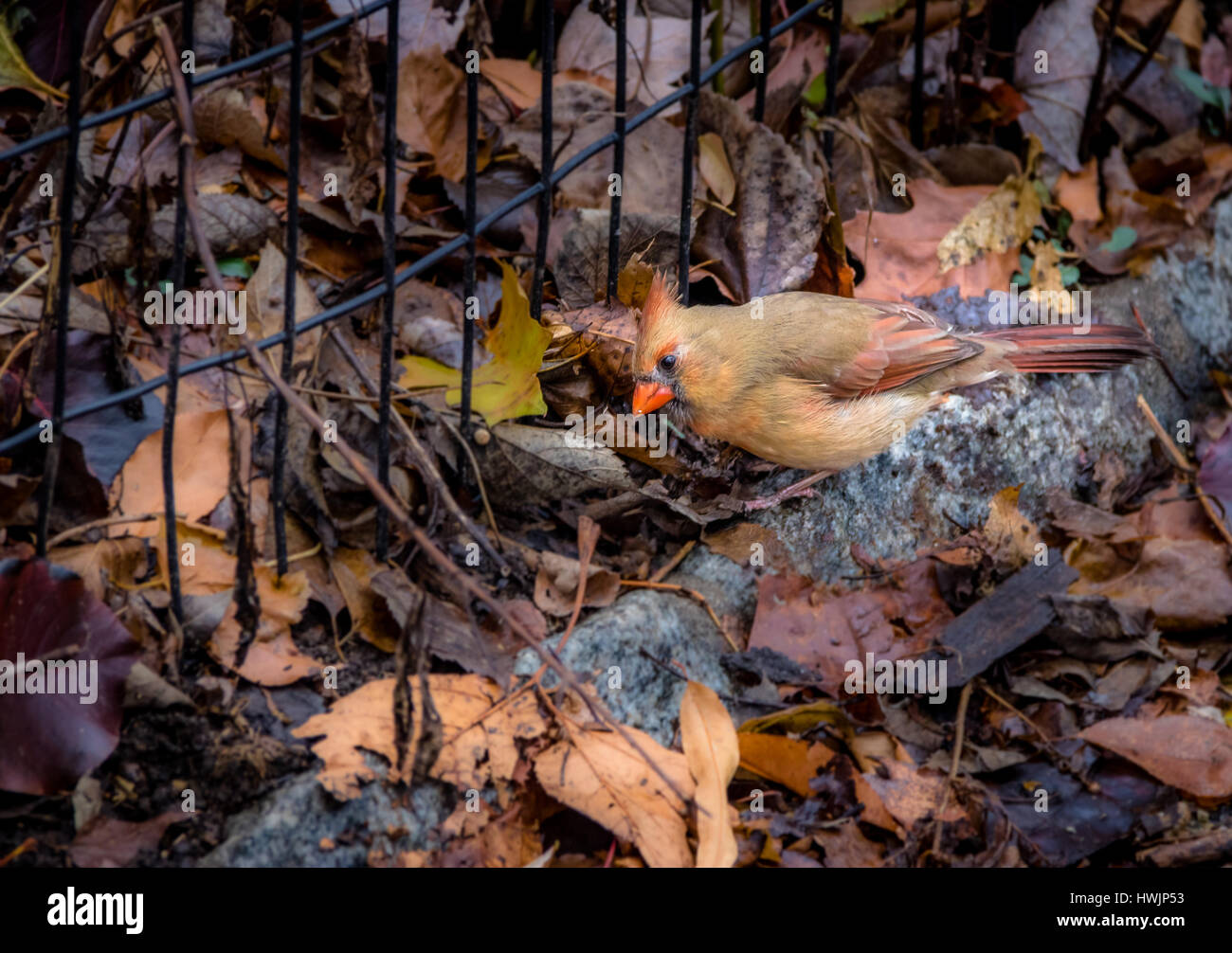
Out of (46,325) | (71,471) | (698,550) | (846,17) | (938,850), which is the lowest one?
(938,850)

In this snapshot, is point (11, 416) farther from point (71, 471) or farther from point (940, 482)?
point (940, 482)

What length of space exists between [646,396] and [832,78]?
4.31 feet

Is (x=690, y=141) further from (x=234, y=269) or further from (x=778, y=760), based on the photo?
(x=778, y=760)

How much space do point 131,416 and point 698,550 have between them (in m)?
1.60

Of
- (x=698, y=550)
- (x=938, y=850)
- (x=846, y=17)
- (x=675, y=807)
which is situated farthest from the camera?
(x=846, y=17)

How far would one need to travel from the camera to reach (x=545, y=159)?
10.0 ft

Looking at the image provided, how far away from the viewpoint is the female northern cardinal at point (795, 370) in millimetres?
3445

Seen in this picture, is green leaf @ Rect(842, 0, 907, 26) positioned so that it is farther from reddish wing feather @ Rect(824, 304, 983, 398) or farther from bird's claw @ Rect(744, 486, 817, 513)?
bird's claw @ Rect(744, 486, 817, 513)

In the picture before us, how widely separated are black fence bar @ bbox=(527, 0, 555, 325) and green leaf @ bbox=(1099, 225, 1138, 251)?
2.54m

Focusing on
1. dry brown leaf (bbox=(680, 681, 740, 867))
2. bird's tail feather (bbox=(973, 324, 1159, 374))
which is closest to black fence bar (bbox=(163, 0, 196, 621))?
dry brown leaf (bbox=(680, 681, 740, 867))

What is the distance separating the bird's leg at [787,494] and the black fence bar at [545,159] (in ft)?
2.96

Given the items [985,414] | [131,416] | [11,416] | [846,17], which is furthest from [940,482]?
[11,416]

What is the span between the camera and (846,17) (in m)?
4.54

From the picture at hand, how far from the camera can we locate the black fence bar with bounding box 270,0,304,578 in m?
2.69
